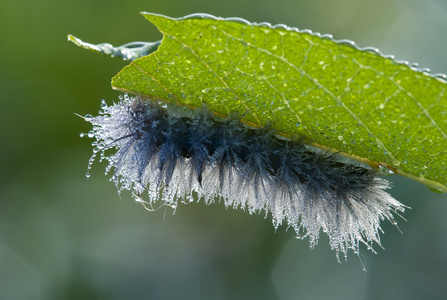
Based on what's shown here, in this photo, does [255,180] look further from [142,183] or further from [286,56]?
[286,56]

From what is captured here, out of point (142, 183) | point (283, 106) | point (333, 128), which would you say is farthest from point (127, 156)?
point (333, 128)

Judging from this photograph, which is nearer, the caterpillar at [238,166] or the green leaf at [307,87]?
the green leaf at [307,87]

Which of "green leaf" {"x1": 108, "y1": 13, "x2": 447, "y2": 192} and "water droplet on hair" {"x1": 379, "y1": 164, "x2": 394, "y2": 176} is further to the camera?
"water droplet on hair" {"x1": 379, "y1": 164, "x2": 394, "y2": 176}

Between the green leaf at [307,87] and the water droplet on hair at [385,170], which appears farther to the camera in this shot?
the water droplet on hair at [385,170]
